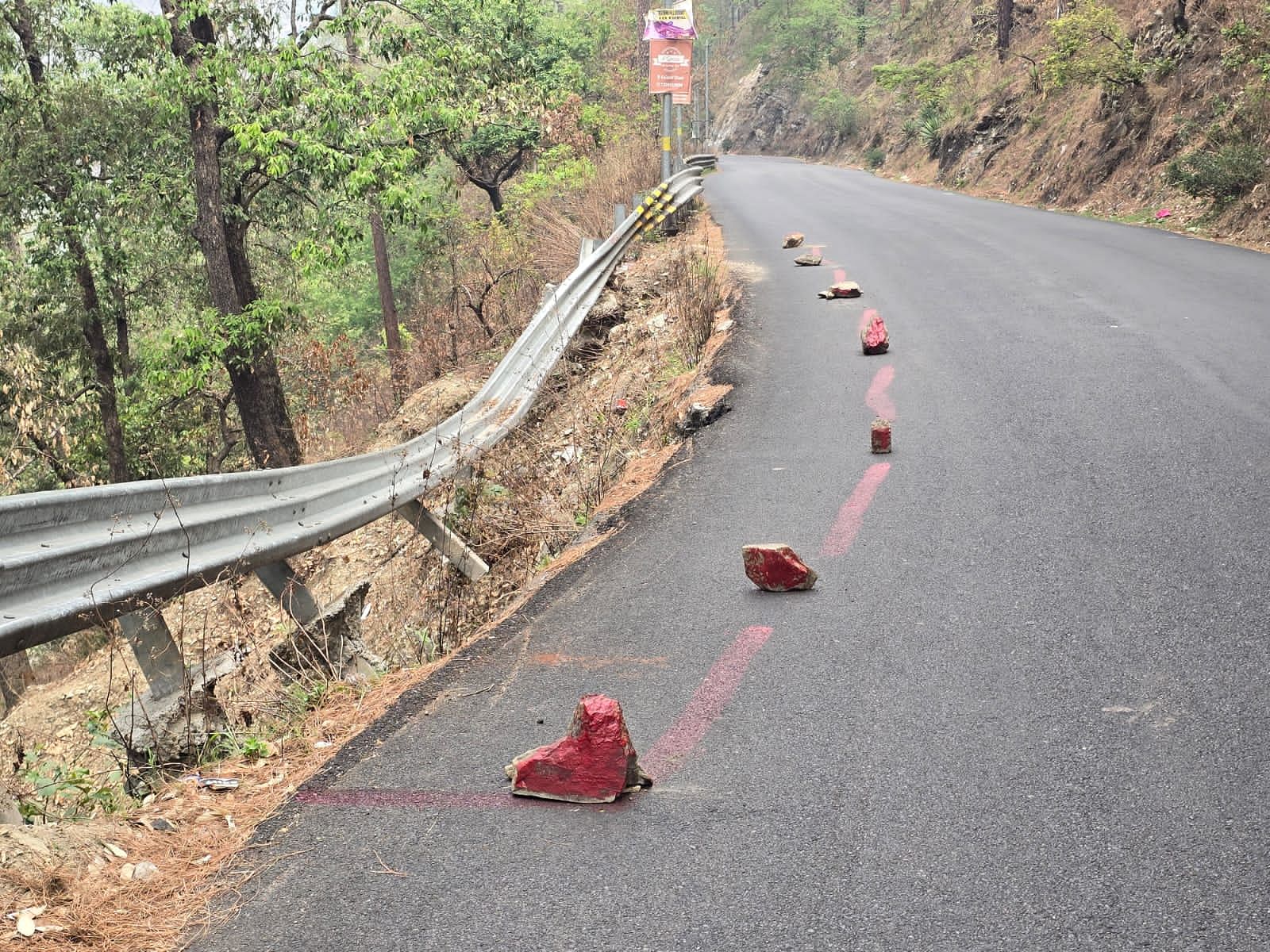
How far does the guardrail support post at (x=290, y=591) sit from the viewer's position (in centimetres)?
528

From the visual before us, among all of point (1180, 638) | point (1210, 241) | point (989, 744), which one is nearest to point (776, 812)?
point (989, 744)

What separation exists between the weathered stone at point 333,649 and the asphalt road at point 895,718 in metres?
0.95

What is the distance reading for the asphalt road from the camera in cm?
294

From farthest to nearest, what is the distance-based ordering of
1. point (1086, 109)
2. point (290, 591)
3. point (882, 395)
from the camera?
1. point (1086, 109)
2. point (882, 395)
3. point (290, 591)

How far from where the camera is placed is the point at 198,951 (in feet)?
9.65

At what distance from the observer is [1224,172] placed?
16047 millimetres

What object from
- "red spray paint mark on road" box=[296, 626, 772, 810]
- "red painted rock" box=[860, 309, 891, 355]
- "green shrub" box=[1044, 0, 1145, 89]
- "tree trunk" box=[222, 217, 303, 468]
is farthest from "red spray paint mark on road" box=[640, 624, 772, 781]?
"green shrub" box=[1044, 0, 1145, 89]

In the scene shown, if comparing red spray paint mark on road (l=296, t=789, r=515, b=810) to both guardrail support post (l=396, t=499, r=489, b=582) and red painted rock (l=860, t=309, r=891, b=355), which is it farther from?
red painted rock (l=860, t=309, r=891, b=355)

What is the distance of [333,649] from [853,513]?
2.93 meters

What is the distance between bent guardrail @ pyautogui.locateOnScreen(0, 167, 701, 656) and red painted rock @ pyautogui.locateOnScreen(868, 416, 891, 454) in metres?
2.91

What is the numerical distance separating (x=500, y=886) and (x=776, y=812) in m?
0.89

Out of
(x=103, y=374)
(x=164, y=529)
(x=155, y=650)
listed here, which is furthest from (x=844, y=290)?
(x=103, y=374)

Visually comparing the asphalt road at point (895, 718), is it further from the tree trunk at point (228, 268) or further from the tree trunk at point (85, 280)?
the tree trunk at point (85, 280)

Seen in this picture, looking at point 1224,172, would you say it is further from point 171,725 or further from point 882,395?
point 171,725
